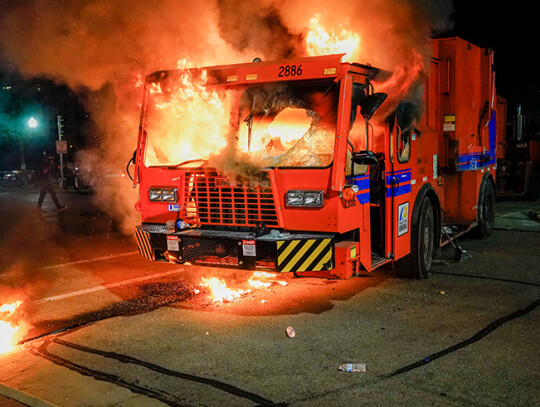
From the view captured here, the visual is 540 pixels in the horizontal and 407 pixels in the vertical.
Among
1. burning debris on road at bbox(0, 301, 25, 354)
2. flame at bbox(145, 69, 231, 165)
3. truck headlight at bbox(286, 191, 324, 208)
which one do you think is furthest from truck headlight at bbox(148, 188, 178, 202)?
burning debris on road at bbox(0, 301, 25, 354)

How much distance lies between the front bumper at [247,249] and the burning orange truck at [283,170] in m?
0.01

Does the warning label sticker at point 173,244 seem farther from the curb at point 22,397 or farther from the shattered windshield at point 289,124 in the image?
the curb at point 22,397

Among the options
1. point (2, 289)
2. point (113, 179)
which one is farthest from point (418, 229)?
point (113, 179)

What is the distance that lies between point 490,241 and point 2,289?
27.2 ft

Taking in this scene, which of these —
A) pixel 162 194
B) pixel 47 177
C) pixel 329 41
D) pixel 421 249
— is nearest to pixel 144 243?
pixel 162 194

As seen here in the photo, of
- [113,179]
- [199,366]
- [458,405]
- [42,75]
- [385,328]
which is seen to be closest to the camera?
[458,405]

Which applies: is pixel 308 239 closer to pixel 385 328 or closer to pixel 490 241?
pixel 385 328

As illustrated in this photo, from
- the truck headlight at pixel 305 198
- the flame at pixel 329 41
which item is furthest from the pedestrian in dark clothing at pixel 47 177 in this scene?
the truck headlight at pixel 305 198

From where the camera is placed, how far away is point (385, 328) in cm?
559

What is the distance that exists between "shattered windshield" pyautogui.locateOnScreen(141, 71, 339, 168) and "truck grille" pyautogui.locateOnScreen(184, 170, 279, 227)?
29cm

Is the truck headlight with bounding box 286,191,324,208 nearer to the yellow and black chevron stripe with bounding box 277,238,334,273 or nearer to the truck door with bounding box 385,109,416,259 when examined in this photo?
the yellow and black chevron stripe with bounding box 277,238,334,273

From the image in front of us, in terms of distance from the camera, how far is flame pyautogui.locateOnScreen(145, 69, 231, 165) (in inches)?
256

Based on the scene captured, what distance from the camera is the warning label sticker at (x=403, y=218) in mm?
6766

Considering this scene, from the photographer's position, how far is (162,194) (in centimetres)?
663
